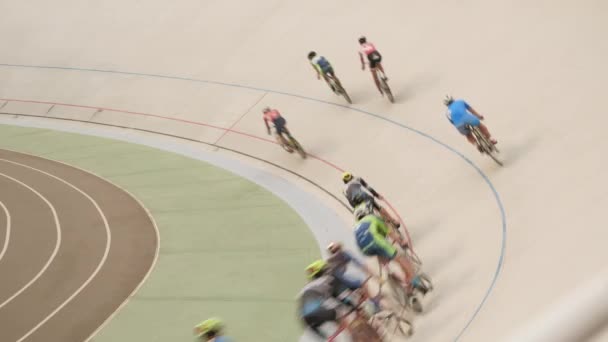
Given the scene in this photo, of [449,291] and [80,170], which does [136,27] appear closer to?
[80,170]

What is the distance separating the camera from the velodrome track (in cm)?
812

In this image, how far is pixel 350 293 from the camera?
6.66 m

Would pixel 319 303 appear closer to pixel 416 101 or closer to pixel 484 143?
pixel 484 143

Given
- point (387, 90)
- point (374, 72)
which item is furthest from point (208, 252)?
point (387, 90)


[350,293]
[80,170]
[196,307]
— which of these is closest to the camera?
[350,293]

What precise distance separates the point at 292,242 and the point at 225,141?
531 centimetres

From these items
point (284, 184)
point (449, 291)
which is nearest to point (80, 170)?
point (284, 184)

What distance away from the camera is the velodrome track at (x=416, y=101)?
26.7 feet

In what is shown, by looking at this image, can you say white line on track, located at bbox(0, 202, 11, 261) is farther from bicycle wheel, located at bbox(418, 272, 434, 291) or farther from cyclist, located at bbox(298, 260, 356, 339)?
cyclist, located at bbox(298, 260, 356, 339)

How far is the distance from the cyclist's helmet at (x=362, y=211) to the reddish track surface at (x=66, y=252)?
389 cm

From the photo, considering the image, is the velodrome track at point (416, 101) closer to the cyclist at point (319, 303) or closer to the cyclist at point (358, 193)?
the cyclist at point (358, 193)

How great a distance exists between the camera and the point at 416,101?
13750mm

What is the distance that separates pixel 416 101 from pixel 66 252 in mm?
6391

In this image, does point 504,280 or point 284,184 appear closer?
point 504,280
